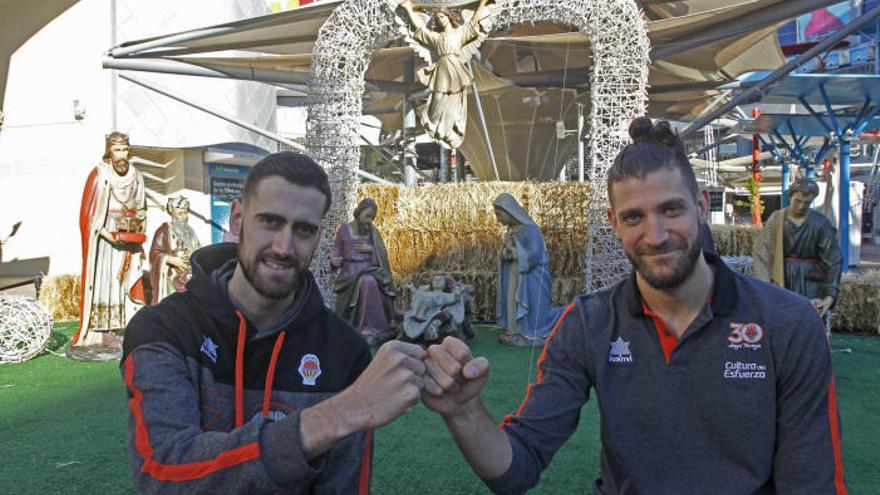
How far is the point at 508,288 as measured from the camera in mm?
9672

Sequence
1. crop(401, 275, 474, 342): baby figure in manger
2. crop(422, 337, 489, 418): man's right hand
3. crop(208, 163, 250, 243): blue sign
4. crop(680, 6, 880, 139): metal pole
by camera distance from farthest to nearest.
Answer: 1. crop(208, 163, 250, 243): blue sign
2. crop(401, 275, 474, 342): baby figure in manger
3. crop(680, 6, 880, 139): metal pole
4. crop(422, 337, 489, 418): man's right hand

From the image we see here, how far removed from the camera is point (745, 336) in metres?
1.81

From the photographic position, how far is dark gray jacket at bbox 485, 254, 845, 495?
5.67ft

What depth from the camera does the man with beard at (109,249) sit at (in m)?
7.94

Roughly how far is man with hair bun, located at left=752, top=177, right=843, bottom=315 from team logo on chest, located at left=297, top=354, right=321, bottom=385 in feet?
18.9

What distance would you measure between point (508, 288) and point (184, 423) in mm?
8356

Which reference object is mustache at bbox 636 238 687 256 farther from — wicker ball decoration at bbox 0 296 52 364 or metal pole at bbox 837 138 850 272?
metal pole at bbox 837 138 850 272

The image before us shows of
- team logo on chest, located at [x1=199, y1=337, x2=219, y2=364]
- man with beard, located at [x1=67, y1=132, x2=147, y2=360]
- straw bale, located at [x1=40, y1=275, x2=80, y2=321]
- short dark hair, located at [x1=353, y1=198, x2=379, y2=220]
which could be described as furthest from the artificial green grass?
straw bale, located at [x1=40, y1=275, x2=80, y2=321]

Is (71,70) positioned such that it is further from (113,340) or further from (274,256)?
(274,256)

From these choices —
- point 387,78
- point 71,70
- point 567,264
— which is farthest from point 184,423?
point 71,70

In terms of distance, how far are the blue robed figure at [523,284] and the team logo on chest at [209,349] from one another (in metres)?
7.73

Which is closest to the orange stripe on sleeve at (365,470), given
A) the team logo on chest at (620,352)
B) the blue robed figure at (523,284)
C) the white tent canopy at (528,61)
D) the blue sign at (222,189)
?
the team logo on chest at (620,352)

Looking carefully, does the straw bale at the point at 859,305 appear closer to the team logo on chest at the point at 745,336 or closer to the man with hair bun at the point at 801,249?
the man with hair bun at the point at 801,249

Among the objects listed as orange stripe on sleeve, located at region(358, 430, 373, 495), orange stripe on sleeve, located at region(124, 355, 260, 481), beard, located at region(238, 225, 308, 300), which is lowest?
orange stripe on sleeve, located at region(358, 430, 373, 495)
